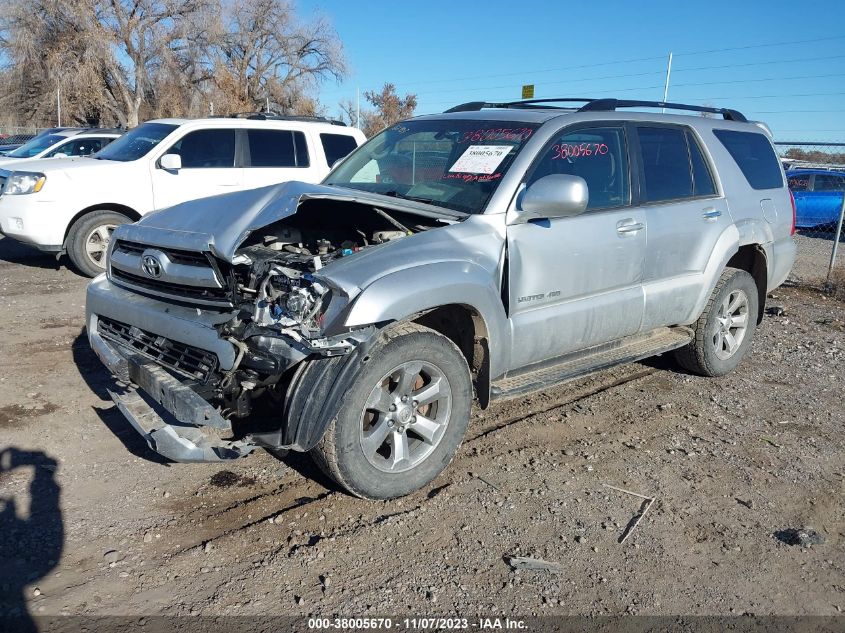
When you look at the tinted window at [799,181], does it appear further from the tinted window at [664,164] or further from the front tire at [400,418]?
the front tire at [400,418]

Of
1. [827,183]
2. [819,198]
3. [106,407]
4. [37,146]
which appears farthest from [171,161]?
[827,183]

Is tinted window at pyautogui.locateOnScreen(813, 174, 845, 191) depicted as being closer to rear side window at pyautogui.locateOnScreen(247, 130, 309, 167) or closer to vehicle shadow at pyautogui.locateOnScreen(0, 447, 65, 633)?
rear side window at pyautogui.locateOnScreen(247, 130, 309, 167)

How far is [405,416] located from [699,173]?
3.11 meters

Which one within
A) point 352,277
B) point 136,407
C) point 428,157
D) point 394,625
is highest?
point 428,157

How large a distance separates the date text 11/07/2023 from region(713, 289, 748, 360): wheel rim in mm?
3510

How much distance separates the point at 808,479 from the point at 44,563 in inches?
158

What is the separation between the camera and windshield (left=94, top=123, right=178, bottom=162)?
877 cm

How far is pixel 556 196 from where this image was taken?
370 centimetres

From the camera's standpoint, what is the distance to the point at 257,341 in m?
3.18

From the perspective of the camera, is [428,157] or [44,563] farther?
[428,157]

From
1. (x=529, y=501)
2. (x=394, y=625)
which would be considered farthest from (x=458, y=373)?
(x=394, y=625)

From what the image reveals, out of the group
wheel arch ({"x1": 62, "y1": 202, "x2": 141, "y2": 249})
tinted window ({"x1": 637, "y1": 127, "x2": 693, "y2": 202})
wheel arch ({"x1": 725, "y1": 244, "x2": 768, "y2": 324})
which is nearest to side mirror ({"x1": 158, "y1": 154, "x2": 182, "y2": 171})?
wheel arch ({"x1": 62, "y1": 202, "x2": 141, "y2": 249})

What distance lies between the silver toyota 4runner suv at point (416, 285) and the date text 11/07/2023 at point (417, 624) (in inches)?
29.3

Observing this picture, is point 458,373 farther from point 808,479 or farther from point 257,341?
point 808,479
